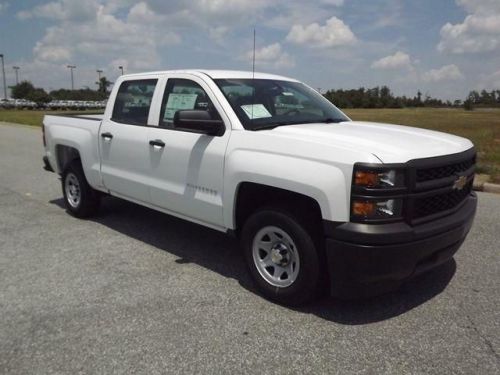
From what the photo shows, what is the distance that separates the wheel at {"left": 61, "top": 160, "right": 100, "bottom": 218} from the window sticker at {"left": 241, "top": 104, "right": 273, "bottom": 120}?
2.81 metres

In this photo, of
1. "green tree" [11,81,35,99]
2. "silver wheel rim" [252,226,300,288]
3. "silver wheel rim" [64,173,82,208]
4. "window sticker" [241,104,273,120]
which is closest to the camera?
"silver wheel rim" [252,226,300,288]

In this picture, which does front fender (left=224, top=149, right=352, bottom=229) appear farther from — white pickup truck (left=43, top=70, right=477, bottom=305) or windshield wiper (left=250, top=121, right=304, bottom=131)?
windshield wiper (left=250, top=121, right=304, bottom=131)

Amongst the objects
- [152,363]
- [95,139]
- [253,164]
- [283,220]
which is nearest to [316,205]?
[283,220]

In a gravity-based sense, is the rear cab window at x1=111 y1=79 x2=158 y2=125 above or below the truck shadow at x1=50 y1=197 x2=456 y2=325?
above

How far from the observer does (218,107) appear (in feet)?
13.7

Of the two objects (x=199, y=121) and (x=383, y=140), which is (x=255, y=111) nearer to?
(x=199, y=121)

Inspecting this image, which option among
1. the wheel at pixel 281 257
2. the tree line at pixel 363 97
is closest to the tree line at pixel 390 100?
the tree line at pixel 363 97

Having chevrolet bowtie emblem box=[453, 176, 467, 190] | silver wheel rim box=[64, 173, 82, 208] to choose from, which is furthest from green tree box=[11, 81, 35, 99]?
chevrolet bowtie emblem box=[453, 176, 467, 190]

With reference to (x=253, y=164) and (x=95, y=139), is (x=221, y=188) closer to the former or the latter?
(x=253, y=164)

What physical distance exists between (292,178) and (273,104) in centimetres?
123

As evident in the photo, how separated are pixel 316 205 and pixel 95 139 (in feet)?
10.5

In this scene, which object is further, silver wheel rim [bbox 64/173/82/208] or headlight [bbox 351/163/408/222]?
silver wheel rim [bbox 64/173/82/208]

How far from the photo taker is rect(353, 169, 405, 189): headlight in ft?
10.3

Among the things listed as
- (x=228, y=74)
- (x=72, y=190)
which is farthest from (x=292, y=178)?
(x=72, y=190)
